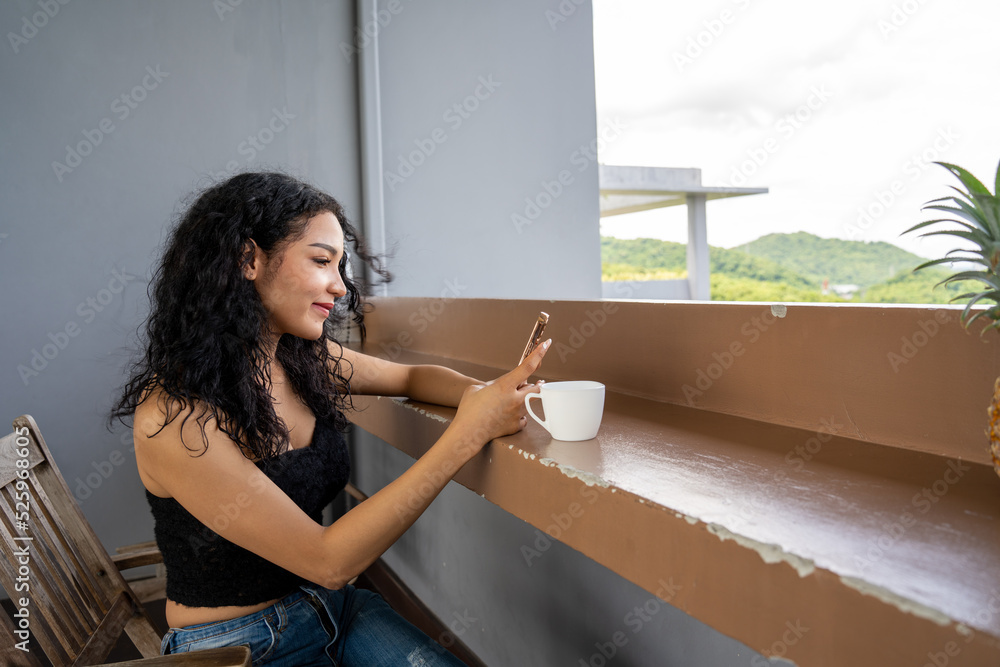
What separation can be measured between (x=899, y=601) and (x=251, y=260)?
94 cm

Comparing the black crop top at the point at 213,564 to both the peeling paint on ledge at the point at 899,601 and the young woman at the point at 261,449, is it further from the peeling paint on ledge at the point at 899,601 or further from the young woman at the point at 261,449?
the peeling paint on ledge at the point at 899,601

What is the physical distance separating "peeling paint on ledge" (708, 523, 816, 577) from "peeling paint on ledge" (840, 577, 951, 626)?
27 millimetres

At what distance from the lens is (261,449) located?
1.00 m

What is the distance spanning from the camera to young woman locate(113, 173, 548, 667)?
2.79ft

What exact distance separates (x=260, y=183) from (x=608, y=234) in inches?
558

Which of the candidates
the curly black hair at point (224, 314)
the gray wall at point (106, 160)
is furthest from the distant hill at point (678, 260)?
the curly black hair at point (224, 314)

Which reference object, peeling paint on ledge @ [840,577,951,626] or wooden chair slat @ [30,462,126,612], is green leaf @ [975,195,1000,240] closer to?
peeling paint on ledge @ [840,577,951,626]

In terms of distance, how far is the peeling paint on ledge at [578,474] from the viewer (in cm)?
66

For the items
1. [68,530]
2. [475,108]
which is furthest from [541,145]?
[68,530]

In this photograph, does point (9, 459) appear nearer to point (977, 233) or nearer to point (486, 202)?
point (977, 233)

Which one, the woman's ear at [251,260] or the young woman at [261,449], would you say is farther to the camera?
the woman's ear at [251,260]

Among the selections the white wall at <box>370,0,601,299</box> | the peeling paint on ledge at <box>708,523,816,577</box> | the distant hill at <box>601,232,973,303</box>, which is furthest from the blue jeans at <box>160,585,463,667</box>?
the distant hill at <box>601,232,973,303</box>

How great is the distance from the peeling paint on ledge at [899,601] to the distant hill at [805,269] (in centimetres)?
1675

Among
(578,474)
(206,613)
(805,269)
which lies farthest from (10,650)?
(805,269)
